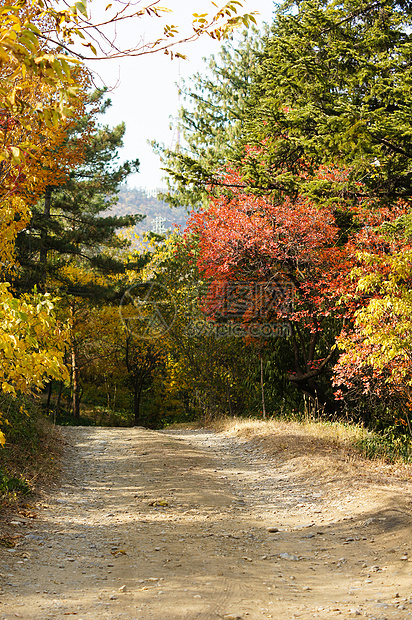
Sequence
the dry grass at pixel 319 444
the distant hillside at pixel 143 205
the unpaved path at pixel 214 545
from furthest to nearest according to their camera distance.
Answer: the distant hillside at pixel 143 205, the dry grass at pixel 319 444, the unpaved path at pixel 214 545

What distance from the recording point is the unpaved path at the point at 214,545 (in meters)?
3.24

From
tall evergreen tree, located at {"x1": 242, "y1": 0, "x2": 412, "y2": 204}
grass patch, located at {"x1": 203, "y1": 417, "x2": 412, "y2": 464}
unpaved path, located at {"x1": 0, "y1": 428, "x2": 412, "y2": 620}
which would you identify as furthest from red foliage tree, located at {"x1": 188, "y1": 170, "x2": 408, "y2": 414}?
unpaved path, located at {"x1": 0, "y1": 428, "x2": 412, "y2": 620}

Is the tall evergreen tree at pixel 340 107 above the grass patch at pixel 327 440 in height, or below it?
above

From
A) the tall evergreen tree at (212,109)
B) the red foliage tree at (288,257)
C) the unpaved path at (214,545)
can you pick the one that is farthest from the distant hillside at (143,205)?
the unpaved path at (214,545)

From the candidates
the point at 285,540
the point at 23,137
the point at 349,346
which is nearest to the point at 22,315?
the point at 23,137

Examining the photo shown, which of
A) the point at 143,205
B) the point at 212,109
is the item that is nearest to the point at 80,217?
the point at 212,109

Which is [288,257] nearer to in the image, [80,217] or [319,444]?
[319,444]

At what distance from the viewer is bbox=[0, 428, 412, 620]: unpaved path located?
324 cm

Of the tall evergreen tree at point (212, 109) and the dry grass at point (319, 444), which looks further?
the tall evergreen tree at point (212, 109)

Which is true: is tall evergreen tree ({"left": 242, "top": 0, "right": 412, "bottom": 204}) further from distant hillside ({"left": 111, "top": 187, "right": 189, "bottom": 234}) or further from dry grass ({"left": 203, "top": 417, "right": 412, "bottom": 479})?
distant hillside ({"left": 111, "top": 187, "right": 189, "bottom": 234})

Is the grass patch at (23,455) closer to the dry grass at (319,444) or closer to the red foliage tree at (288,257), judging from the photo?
the dry grass at (319,444)

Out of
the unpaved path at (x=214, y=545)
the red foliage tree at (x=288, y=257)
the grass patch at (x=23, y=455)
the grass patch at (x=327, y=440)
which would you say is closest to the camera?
the unpaved path at (x=214, y=545)

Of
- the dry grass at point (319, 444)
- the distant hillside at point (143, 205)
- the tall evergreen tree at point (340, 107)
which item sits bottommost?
the dry grass at point (319, 444)

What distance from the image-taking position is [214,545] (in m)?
4.46
